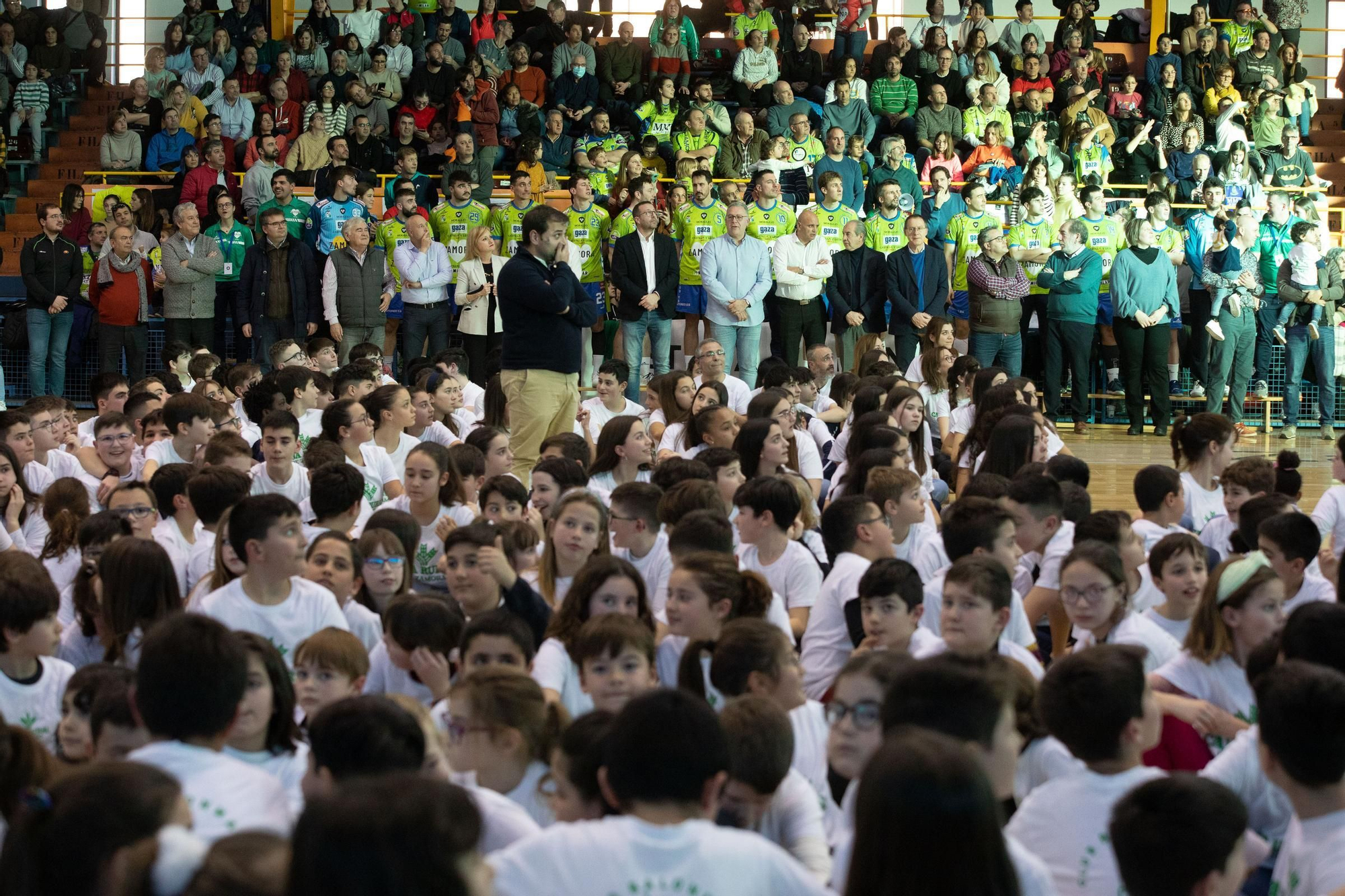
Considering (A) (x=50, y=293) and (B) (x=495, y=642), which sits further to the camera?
(A) (x=50, y=293)

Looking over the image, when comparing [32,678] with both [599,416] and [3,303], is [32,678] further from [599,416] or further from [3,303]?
[3,303]

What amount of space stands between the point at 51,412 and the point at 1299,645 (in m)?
6.73

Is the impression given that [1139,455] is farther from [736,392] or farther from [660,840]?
[660,840]

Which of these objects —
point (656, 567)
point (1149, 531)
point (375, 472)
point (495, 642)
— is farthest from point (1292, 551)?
point (375, 472)

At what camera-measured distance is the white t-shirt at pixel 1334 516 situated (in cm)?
671

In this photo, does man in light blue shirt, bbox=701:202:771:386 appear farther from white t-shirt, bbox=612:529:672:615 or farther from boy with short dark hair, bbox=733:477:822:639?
boy with short dark hair, bbox=733:477:822:639

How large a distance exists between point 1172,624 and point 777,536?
1480mm

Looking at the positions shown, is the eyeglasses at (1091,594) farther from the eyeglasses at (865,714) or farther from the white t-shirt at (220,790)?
the white t-shirt at (220,790)

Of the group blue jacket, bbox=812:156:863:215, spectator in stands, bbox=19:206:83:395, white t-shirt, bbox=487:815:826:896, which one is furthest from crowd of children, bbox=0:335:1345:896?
blue jacket, bbox=812:156:863:215

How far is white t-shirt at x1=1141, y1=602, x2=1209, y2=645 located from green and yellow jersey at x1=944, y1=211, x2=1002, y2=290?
9558mm

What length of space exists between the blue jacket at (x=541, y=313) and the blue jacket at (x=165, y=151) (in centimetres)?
921

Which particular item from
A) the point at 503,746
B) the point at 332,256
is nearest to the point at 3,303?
the point at 332,256

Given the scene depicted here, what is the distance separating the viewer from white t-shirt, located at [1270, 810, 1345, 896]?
296 centimetres

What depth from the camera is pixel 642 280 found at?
1330cm
